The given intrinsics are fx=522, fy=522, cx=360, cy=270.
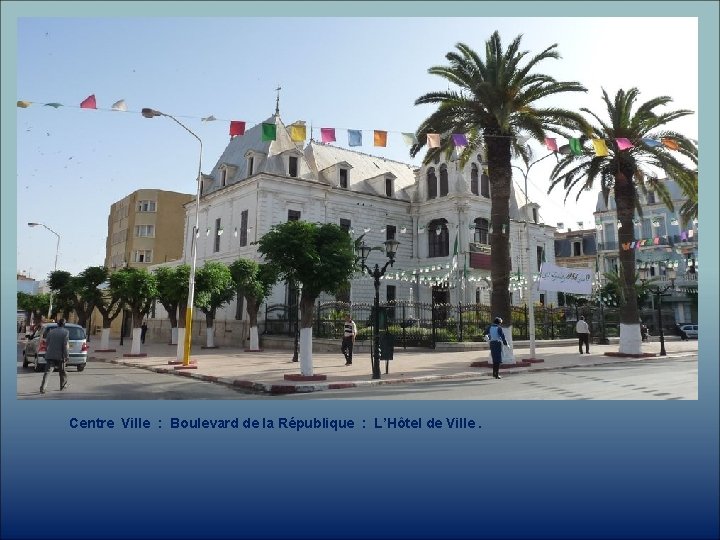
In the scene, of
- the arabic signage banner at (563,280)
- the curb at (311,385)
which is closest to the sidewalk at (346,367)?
the curb at (311,385)

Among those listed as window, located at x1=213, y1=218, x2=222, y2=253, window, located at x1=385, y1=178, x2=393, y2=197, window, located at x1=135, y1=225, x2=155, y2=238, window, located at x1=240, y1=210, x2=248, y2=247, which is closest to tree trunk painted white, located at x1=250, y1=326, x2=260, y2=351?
window, located at x1=240, y1=210, x2=248, y2=247

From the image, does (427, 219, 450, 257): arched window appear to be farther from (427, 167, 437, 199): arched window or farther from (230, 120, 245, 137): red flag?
(230, 120, 245, 137): red flag

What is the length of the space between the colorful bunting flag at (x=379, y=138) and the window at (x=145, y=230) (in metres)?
46.7

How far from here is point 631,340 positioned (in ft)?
78.0

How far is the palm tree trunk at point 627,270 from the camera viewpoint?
23.7 m

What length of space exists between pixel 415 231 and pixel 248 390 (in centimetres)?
2918

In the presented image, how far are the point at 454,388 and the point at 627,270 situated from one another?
14.8 meters

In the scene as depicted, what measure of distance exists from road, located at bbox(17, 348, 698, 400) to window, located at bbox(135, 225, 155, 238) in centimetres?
4184

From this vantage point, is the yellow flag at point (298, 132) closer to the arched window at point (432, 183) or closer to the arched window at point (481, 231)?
the arched window at point (481, 231)

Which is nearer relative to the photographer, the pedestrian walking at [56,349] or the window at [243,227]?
the pedestrian walking at [56,349]

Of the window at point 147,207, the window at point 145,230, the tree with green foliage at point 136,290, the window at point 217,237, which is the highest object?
the window at point 147,207

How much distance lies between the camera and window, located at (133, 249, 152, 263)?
187 feet

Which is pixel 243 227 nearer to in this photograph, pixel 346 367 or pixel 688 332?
pixel 346 367

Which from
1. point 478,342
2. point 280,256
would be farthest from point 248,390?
point 478,342
